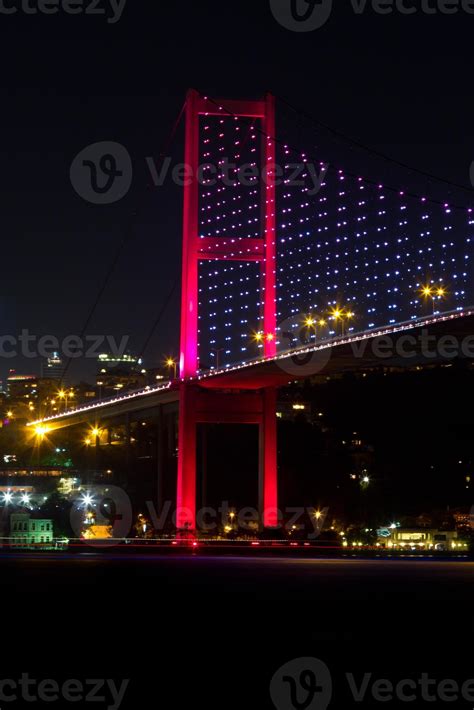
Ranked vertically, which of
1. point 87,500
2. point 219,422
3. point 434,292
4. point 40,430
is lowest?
point 87,500

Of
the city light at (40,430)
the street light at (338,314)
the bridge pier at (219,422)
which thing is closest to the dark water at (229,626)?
the street light at (338,314)

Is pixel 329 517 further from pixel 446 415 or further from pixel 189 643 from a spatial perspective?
pixel 189 643

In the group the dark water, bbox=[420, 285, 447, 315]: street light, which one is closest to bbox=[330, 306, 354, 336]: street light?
bbox=[420, 285, 447, 315]: street light

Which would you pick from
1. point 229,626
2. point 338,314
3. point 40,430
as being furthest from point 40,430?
point 229,626

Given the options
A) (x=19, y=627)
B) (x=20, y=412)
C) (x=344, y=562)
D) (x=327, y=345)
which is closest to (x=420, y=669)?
(x=19, y=627)

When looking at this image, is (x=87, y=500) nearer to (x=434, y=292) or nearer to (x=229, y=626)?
(x=434, y=292)

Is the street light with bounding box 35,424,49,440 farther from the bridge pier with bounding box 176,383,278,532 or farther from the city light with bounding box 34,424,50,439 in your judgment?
the bridge pier with bounding box 176,383,278,532
